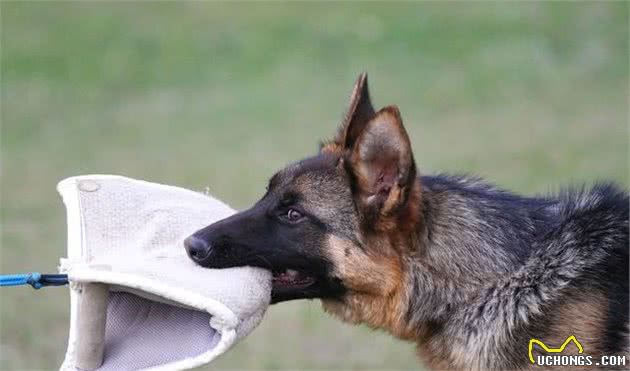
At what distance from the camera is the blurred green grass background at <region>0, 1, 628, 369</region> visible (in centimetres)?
1375

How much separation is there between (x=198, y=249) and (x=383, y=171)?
90 cm

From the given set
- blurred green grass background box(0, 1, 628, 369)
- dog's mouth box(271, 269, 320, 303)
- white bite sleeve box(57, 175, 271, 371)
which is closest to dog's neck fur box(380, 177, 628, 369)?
dog's mouth box(271, 269, 320, 303)

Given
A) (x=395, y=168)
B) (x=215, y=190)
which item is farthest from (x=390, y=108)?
(x=215, y=190)

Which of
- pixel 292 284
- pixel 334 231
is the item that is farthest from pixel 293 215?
pixel 292 284

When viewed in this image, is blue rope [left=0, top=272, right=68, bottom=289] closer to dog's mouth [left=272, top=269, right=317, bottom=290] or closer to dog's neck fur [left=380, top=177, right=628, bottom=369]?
dog's mouth [left=272, top=269, right=317, bottom=290]

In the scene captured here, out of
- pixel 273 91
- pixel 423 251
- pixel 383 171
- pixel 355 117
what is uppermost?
pixel 273 91

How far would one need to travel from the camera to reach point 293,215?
495 cm

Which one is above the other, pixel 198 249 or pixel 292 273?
pixel 198 249

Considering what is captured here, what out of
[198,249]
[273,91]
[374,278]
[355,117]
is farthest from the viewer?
[273,91]

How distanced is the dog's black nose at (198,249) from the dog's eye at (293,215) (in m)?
0.42

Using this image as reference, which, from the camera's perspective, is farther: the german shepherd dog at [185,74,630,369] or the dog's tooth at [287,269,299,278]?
the dog's tooth at [287,269,299,278]

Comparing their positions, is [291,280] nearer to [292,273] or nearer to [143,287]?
[292,273]

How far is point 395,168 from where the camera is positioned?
4781mm

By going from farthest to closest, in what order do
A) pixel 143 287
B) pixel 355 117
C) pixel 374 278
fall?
pixel 355 117, pixel 374 278, pixel 143 287
